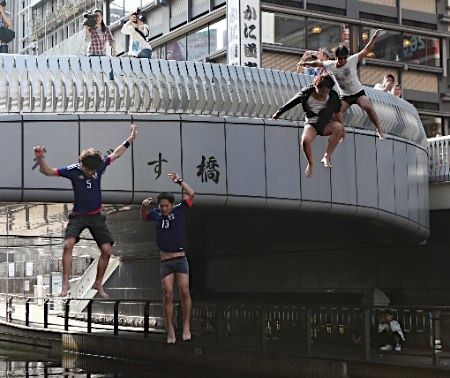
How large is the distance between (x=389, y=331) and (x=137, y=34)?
7.03 meters

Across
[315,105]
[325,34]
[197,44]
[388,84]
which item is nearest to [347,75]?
[315,105]

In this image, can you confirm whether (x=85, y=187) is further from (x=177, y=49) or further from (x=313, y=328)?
(x=177, y=49)

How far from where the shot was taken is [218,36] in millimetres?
39688

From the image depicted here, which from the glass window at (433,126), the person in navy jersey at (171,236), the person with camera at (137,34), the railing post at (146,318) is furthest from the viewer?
the glass window at (433,126)

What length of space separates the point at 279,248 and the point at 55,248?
14.1m

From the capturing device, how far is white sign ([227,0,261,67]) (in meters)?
36.5

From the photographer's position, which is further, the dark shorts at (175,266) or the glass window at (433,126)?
the glass window at (433,126)

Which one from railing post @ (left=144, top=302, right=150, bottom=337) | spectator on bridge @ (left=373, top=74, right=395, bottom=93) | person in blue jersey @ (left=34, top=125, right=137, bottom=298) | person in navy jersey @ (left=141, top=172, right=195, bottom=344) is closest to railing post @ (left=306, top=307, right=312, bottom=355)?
person in navy jersey @ (left=141, top=172, right=195, bottom=344)

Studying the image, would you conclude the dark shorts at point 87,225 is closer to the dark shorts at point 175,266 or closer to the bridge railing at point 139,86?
the dark shorts at point 175,266

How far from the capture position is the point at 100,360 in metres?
23.4

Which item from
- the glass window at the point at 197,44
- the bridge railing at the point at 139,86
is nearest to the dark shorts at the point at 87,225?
the bridge railing at the point at 139,86

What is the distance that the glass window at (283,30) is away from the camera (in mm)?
38344

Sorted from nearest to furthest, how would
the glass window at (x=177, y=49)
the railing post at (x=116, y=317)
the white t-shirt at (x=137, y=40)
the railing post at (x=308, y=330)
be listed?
1. the white t-shirt at (x=137, y=40)
2. the railing post at (x=308, y=330)
3. the railing post at (x=116, y=317)
4. the glass window at (x=177, y=49)

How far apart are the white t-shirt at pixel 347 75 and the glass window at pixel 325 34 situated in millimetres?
26366
